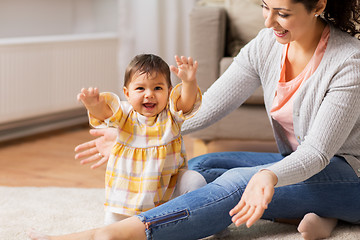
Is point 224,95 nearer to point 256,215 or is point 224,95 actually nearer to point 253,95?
point 256,215

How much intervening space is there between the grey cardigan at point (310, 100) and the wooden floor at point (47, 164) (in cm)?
69

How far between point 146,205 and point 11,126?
168 cm

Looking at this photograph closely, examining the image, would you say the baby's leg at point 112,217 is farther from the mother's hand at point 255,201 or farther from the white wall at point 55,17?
the white wall at point 55,17

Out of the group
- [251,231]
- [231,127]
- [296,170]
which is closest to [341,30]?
[296,170]

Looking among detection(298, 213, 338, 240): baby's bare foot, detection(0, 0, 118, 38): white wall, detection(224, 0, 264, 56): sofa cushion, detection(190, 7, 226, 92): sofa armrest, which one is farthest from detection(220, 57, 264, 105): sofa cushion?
detection(0, 0, 118, 38): white wall

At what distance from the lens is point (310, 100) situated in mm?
1369

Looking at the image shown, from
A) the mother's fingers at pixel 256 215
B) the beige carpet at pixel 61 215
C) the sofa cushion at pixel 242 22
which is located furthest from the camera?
the sofa cushion at pixel 242 22

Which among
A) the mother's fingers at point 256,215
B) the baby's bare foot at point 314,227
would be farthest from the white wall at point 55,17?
the mother's fingers at point 256,215

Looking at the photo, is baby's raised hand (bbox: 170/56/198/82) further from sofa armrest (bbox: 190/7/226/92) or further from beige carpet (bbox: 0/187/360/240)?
sofa armrest (bbox: 190/7/226/92)

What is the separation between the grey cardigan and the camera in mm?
1267

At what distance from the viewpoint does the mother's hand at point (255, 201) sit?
1.09 metres

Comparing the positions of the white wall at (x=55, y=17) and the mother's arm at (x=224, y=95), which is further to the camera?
the white wall at (x=55, y=17)

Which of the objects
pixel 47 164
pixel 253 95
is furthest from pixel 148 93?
pixel 47 164

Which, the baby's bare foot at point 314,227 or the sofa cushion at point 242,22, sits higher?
the sofa cushion at point 242,22
